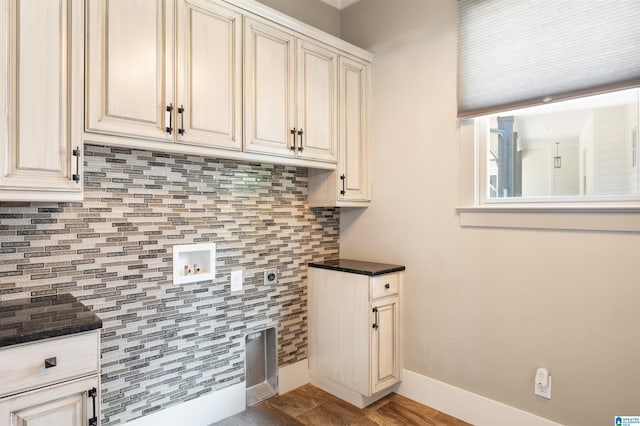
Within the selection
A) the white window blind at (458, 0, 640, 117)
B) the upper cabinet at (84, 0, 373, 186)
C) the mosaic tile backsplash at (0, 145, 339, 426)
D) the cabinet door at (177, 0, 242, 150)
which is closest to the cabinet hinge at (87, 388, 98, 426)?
the mosaic tile backsplash at (0, 145, 339, 426)

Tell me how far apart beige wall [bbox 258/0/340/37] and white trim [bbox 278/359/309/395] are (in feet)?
8.14

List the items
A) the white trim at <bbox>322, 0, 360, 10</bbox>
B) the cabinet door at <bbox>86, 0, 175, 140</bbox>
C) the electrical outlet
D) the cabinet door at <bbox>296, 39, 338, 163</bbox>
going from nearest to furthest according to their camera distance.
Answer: the cabinet door at <bbox>86, 0, 175, 140</bbox>, the electrical outlet, the cabinet door at <bbox>296, 39, 338, 163</bbox>, the white trim at <bbox>322, 0, 360, 10</bbox>

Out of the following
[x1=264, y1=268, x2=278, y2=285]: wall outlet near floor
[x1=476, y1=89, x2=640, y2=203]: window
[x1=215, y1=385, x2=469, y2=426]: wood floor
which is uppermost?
[x1=476, y1=89, x2=640, y2=203]: window

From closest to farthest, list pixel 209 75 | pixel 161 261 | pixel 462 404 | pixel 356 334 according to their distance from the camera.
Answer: pixel 209 75
pixel 161 261
pixel 462 404
pixel 356 334

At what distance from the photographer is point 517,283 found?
2131mm

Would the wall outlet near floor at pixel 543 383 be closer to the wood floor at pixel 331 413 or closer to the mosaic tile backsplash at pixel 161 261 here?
the wood floor at pixel 331 413

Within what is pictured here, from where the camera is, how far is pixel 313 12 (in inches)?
114

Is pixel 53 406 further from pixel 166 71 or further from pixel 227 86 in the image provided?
pixel 227 86

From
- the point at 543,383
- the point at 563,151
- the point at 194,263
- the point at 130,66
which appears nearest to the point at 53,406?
the point at 194,263

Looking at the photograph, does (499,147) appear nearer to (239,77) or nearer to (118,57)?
(239,77)

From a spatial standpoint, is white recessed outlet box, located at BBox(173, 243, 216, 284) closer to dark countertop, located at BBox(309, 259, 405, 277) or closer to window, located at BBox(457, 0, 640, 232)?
dark countertop, located at BBox(309, 259, 405, 277)

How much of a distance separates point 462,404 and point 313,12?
286 centimetres

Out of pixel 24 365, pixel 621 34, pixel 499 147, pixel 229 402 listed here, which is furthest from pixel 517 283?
pixel 24 365

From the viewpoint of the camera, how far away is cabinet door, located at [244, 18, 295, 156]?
213 centimetres
